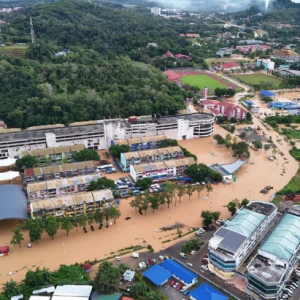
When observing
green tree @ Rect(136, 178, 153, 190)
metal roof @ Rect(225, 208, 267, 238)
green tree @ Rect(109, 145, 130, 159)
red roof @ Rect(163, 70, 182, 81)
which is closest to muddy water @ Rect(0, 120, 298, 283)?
green tree @ Rect(136, 178, 153, 190)

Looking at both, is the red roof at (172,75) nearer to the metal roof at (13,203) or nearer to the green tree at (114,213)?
the metal roof at (13,203)

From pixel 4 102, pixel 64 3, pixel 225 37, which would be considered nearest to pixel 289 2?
pixel 225 37

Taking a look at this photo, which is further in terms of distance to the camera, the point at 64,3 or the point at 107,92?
the point at 64,3

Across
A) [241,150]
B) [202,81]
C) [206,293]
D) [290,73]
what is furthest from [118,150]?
[290,73]

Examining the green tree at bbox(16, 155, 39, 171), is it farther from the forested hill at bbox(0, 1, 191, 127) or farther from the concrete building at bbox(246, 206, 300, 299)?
the concrete building at bbox(246, 206, 300, 299)

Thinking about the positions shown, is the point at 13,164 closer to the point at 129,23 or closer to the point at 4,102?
the point at 4,102

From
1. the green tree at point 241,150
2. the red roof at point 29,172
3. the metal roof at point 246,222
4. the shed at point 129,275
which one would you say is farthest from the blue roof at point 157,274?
the green tree at point 241,150

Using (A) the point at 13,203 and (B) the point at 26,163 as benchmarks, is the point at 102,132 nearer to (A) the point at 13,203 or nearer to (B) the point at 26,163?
(B) the point at 26,163
